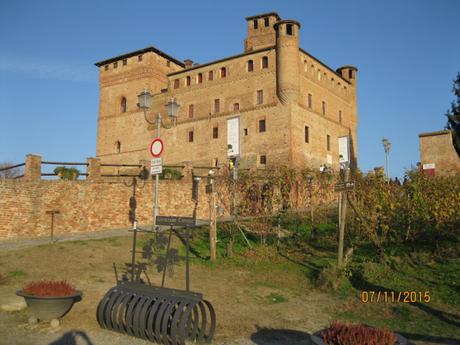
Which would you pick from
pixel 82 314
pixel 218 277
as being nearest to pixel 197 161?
pixel 218 277

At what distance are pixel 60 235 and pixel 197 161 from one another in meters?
23.2

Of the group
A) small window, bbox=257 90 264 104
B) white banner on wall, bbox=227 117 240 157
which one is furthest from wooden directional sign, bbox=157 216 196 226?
small window, bbox=257 90 264 104

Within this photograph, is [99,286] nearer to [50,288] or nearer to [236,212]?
[50,288]

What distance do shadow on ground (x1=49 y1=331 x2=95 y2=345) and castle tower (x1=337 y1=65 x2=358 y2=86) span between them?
4175 centimetres

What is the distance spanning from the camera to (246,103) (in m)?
36.3

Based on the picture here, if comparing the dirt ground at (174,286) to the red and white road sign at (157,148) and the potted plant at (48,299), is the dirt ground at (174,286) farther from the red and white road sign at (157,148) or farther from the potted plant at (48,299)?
the red and white road sign at (157,148)

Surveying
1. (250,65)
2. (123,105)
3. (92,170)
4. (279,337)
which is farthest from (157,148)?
(123,105)

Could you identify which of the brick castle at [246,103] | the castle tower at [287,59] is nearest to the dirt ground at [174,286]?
the brick castle at [246,103]

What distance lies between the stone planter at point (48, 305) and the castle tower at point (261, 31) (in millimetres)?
34293

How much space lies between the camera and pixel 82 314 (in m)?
6.92

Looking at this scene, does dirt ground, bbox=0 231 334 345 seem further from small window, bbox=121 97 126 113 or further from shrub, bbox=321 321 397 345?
small window, bbox=121 97 126 113
